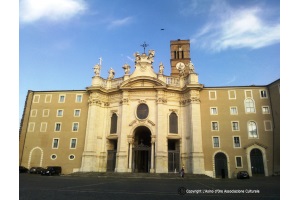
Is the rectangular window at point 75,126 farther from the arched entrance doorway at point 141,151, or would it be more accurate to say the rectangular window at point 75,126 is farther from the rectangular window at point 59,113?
the arched entrance doorway at point 141,151

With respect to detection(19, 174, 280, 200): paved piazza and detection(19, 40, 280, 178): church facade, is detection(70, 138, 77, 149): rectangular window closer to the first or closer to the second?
detection(19, 40, 280, 178): church facade

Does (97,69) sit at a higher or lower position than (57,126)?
higher

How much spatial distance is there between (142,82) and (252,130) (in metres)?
18.7

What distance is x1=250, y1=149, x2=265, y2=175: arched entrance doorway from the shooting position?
3359 centimetres

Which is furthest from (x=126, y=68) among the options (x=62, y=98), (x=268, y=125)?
(x=268, y=125)

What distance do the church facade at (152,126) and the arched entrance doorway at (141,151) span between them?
6.3 inches

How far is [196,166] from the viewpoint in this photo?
34094 millimetres

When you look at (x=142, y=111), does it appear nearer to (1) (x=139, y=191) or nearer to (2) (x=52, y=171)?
(2) (x=52, y=171)

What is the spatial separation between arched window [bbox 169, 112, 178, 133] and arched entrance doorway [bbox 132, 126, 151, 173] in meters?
4.09

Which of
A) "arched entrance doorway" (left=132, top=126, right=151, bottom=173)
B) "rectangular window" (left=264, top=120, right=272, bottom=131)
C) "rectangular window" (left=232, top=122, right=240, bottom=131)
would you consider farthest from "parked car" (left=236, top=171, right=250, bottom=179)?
"arched entrance doorway" (left=132, top=126, right=151, bottom=173)

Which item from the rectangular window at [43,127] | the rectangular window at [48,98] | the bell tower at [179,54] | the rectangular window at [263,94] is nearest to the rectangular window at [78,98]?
→ the rectangular window at [48,98]

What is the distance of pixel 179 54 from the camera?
61406 millimetres

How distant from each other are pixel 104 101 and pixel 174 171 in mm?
16419

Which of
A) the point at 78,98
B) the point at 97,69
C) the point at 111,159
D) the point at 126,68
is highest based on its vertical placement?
the point at 126,68
